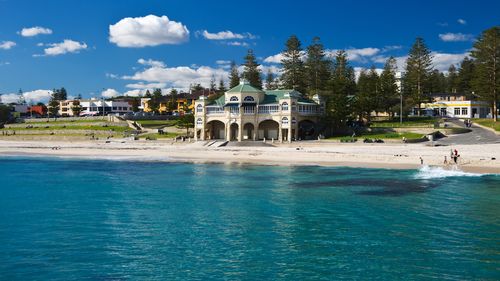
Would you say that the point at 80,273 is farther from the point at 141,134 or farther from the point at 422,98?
the point at 422,98

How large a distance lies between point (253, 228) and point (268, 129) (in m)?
47.0

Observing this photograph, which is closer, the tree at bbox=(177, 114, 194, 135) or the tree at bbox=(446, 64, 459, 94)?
the tree at bbox=(177, 114, 194, 135)

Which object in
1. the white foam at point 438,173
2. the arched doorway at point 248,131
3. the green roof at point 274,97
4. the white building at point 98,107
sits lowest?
the white foam at point 438,173

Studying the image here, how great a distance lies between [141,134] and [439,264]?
63.3 metres

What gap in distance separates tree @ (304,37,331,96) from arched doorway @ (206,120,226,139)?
73.1 feet

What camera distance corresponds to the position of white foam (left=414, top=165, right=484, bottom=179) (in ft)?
116

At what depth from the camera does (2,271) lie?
15.0 metres

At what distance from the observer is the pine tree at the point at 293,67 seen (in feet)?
281

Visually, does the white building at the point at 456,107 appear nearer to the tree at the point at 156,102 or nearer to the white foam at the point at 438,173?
the white foam at the point at 438,173

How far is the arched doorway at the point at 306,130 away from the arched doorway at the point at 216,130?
11465 mm

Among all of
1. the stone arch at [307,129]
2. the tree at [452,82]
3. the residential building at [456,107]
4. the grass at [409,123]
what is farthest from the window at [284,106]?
the tree at [452,82]

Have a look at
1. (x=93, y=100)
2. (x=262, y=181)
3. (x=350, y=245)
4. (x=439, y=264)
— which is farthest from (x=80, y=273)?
(x=93, y=100)

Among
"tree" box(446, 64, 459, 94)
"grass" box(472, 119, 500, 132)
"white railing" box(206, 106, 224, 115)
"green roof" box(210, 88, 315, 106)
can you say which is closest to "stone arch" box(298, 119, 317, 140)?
"green roof" box(210, 88, 315, 106)

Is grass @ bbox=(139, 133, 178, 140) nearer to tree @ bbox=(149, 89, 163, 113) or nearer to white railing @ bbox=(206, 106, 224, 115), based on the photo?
white railing @ bbox=(206, 106, 224, 115)
